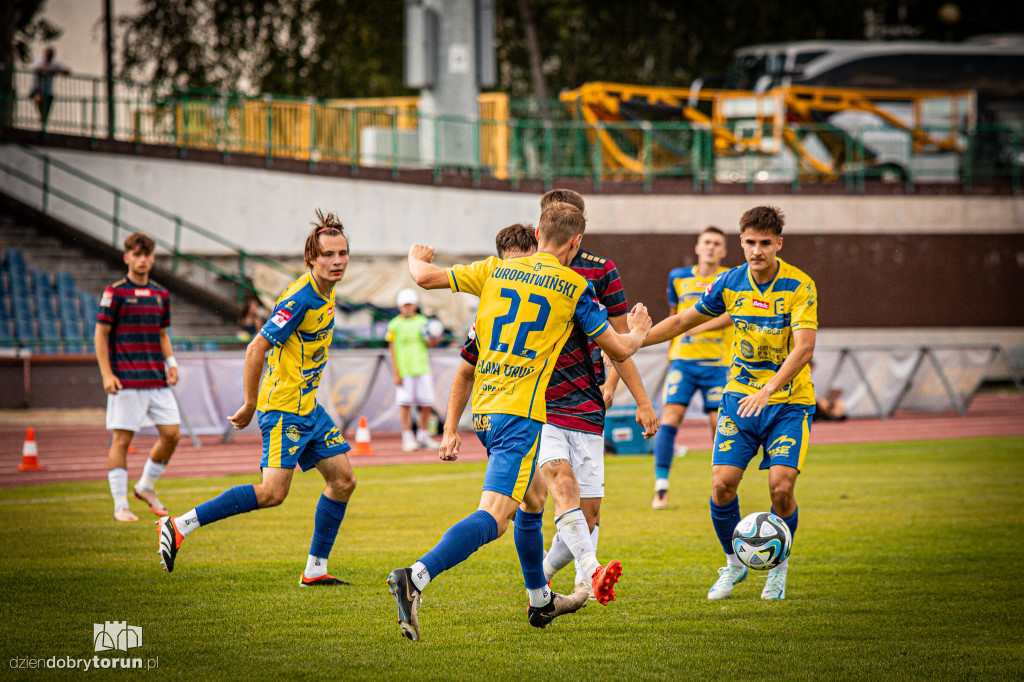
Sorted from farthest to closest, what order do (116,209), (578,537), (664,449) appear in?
(116,209) < (664,449) < (578,537)

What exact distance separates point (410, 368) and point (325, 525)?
29.1 feet

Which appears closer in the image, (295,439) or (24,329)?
(295,439)

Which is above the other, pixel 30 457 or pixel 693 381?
pixel 693 381

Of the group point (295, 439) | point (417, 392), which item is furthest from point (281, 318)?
point (417, 392)

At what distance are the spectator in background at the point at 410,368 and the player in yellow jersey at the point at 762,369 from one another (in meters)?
9.20

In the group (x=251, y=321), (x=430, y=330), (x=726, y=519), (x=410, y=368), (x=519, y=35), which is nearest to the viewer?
(x=726, y=519)

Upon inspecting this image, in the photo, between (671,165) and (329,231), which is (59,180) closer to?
(671,165)

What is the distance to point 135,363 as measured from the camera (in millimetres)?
9445

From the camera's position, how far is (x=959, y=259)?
2845 cm

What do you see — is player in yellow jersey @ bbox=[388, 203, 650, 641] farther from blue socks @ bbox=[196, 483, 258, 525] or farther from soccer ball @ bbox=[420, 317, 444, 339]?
soccer ball @ bbox=[420, 317, 444, 339]

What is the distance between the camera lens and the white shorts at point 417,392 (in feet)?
52.2

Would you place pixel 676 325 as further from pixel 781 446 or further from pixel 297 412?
pixel 297 412

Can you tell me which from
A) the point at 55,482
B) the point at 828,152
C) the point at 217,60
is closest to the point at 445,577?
the point at 55,482

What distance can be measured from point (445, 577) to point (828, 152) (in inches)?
908
